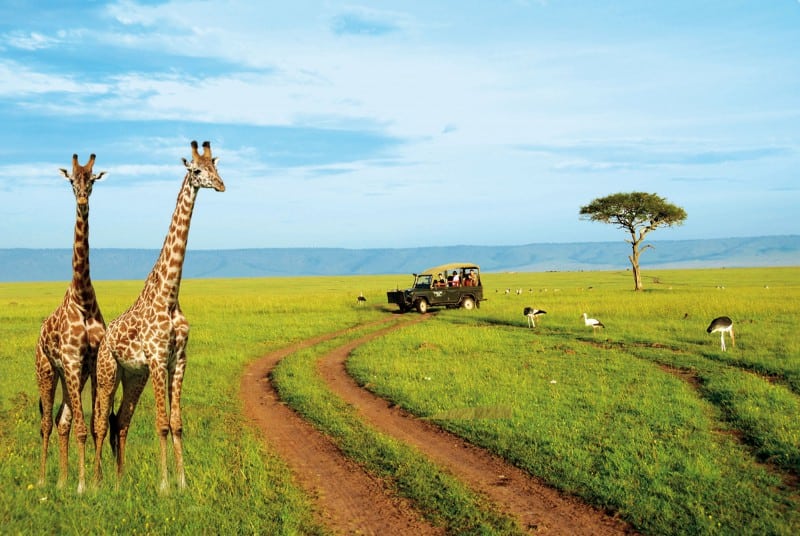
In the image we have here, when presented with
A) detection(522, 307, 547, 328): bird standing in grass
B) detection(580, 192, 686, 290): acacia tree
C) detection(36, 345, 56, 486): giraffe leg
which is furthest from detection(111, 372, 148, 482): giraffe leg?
detection(580, 192, 686, 290): acacia tree

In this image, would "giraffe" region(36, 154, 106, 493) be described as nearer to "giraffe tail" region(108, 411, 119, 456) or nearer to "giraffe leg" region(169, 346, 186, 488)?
"giraffe tail" region(108, 411, 119, 456)

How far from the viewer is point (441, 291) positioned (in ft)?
125

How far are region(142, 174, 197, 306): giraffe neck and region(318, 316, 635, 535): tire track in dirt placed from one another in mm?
4778

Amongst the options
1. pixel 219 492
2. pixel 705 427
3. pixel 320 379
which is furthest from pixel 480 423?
pixel 320 379

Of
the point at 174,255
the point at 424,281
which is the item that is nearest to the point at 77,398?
the point at 174,255

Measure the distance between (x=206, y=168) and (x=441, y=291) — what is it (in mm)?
30909

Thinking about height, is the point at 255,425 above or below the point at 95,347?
below

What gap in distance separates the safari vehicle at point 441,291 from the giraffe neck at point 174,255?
2919 centimetres

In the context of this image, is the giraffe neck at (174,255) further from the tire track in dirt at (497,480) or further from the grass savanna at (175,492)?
the tire track in dirt at (497,480)

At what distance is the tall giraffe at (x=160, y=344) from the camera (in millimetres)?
7711

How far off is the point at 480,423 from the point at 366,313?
26.7 m

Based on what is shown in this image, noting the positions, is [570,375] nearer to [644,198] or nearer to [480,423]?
[480,423]

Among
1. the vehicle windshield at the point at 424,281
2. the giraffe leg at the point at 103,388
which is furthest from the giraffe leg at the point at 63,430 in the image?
the vehicle windshield at the point at 424,281

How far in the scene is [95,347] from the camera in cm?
814
